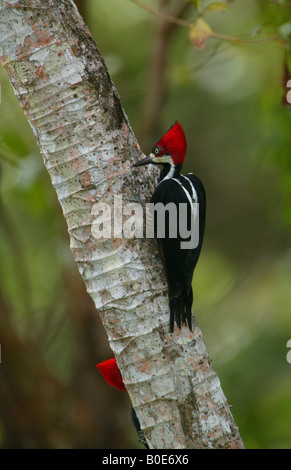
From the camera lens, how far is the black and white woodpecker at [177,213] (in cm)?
187

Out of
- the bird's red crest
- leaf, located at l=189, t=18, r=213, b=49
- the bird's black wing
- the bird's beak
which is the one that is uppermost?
leaf, located at l=189, t=18, r=213, b=49

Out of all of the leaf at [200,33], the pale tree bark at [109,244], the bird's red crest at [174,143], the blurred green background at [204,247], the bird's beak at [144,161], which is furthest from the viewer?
the blurred green background at [204,247]

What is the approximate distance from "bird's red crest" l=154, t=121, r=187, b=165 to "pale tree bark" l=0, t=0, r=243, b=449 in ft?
0.87

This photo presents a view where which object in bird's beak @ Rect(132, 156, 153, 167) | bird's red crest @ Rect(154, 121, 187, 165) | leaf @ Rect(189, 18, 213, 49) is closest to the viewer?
bird's beak @ Rect(132, 156, 153, 167)

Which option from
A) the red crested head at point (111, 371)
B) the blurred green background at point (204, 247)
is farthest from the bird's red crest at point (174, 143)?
the red crested head at point (111, 371)

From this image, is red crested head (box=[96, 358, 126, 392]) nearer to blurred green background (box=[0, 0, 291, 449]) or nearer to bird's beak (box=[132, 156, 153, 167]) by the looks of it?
bird's beak (box=[132, 156, 153, 167])

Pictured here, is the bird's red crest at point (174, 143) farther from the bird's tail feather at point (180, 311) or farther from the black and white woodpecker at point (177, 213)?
the bird's tail feather at point (180, 311)

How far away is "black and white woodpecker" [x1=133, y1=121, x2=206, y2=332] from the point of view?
6.14 ft

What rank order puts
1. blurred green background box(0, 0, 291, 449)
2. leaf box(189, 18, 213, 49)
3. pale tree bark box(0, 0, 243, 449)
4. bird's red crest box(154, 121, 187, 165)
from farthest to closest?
blurred green background box(0, 0, 291, 449) < leaf box(189, 18, 213, 49) < bird's red crest box(154, 121, 187, 165) < pale tree bark box(0, 0, 243, 449)

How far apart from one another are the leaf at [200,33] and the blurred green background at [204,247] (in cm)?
35

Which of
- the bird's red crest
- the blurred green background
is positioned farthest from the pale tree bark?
the blurred green background

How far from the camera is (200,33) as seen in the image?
2.41 meters

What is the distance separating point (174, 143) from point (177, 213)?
0.99 ft
